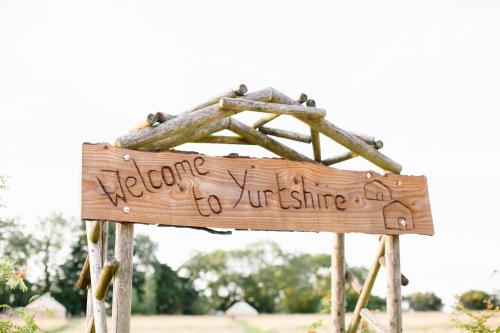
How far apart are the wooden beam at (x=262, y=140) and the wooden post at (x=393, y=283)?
125 centimetres

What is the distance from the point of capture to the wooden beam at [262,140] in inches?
218

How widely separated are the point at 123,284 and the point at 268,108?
190 centimetres

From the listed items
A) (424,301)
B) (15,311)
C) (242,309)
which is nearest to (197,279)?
(242,309)

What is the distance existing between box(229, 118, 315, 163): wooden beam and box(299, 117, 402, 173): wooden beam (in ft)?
2.15

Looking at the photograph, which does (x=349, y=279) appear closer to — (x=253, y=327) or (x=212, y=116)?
A: (x=212, y=116)

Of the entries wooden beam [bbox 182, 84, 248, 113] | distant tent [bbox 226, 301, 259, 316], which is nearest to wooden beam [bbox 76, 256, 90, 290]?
wooden beam [bbox 182, 84, 248, 113]

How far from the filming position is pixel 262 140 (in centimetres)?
582

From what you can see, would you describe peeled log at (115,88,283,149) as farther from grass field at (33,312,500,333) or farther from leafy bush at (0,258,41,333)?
grass field at (33,312,500,333)

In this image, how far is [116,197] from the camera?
166 inches

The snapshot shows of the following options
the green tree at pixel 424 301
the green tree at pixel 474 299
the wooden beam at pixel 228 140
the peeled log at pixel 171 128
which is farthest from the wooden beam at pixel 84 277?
the green tree at pixel 424 301

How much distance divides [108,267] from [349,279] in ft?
10.7

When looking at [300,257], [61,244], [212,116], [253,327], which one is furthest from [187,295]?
[212,116]

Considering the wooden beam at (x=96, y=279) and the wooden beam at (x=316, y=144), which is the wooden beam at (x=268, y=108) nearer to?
the wooden beam at (x=316, y=144)

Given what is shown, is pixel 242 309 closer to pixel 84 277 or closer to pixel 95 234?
pixel 84 277
